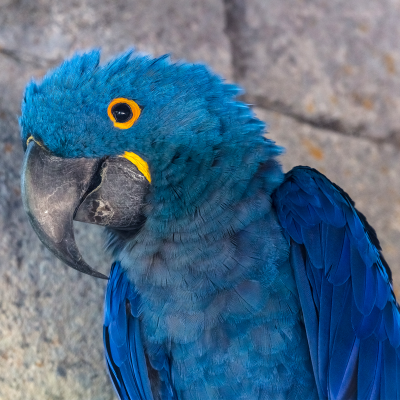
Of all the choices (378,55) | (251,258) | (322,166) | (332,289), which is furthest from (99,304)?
(378,55)

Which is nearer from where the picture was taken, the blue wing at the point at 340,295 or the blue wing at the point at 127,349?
the blue wing at the point at 340,295

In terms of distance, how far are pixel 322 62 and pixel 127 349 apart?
5.62ft

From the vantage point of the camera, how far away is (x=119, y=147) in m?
1.30

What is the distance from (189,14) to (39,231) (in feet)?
4.85

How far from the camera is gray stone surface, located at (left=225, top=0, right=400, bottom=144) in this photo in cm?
242

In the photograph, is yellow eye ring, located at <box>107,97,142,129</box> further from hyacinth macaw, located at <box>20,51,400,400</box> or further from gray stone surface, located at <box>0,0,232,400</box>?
gray stone surface, located at <box>0,0,232,400</box>

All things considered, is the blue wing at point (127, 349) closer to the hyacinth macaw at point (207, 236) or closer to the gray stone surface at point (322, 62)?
the hyacinth macaw at point (207, 236)

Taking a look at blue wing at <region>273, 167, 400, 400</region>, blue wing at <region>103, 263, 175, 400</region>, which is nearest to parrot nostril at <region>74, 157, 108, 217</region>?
blue wing at <region>103, 263, 175, 400</region>

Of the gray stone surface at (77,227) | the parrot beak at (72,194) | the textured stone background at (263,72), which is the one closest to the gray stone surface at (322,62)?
the textured stone background at (263,72)

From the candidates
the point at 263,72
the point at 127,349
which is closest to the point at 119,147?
the point at 127,349

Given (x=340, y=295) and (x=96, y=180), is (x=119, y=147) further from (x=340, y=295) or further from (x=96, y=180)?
(x=340, y=295)

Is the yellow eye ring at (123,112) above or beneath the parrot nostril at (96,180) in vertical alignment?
above

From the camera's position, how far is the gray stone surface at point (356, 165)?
7.73 feet

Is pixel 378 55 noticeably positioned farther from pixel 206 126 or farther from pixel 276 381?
pixel 276 381
